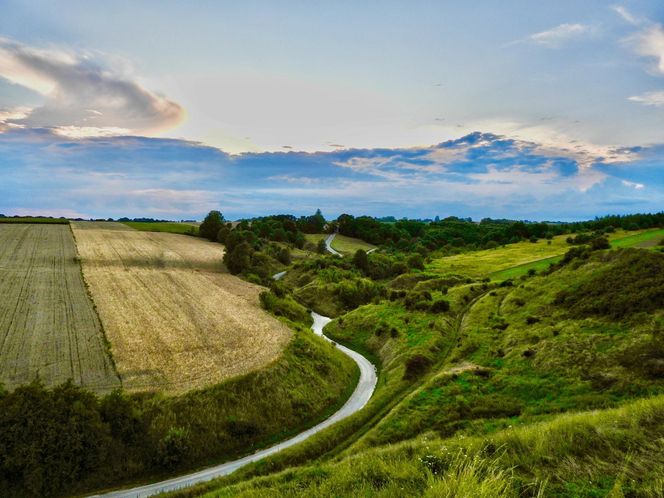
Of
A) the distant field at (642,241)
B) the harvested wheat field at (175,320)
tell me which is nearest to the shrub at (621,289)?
the distant field at (642,241)

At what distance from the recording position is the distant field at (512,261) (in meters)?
88.5

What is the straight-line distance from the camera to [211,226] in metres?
158

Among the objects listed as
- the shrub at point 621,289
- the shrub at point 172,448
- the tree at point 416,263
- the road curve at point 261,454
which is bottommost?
the road curve at point 261,454

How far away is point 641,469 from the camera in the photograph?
9117 mm

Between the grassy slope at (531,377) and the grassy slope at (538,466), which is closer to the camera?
the grassy slope at (538,466)

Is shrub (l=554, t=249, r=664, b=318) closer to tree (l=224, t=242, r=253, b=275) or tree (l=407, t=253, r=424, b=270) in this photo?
tree (l=407, t=253, r=424, b=270)

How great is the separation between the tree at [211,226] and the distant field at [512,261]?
297ft

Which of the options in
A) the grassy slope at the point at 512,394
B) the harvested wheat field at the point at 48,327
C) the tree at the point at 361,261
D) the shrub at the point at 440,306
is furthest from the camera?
the tree at the point at 361,261

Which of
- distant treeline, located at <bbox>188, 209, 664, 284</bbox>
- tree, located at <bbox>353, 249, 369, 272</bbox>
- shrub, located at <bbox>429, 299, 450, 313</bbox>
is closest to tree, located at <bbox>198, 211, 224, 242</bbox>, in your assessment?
distant treeline, located at <bbox>188, 209, 664, 284</bbox>

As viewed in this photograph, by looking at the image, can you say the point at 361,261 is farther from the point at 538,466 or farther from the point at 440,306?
the point at 538,466

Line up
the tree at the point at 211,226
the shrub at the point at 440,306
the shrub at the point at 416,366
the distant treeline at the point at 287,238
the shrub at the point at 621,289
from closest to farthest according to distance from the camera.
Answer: the shrub at the point at 621,289 < the shrub at the point at 416,366 < the shrub at the point at 440,306 < the distant treeline at the point at 287,238 < the tree at the point at 211,226

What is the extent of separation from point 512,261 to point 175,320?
85.3 metres

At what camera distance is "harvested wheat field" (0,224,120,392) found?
38219 millimetres

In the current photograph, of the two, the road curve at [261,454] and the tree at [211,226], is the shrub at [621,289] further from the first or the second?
the tree at [211,226]
